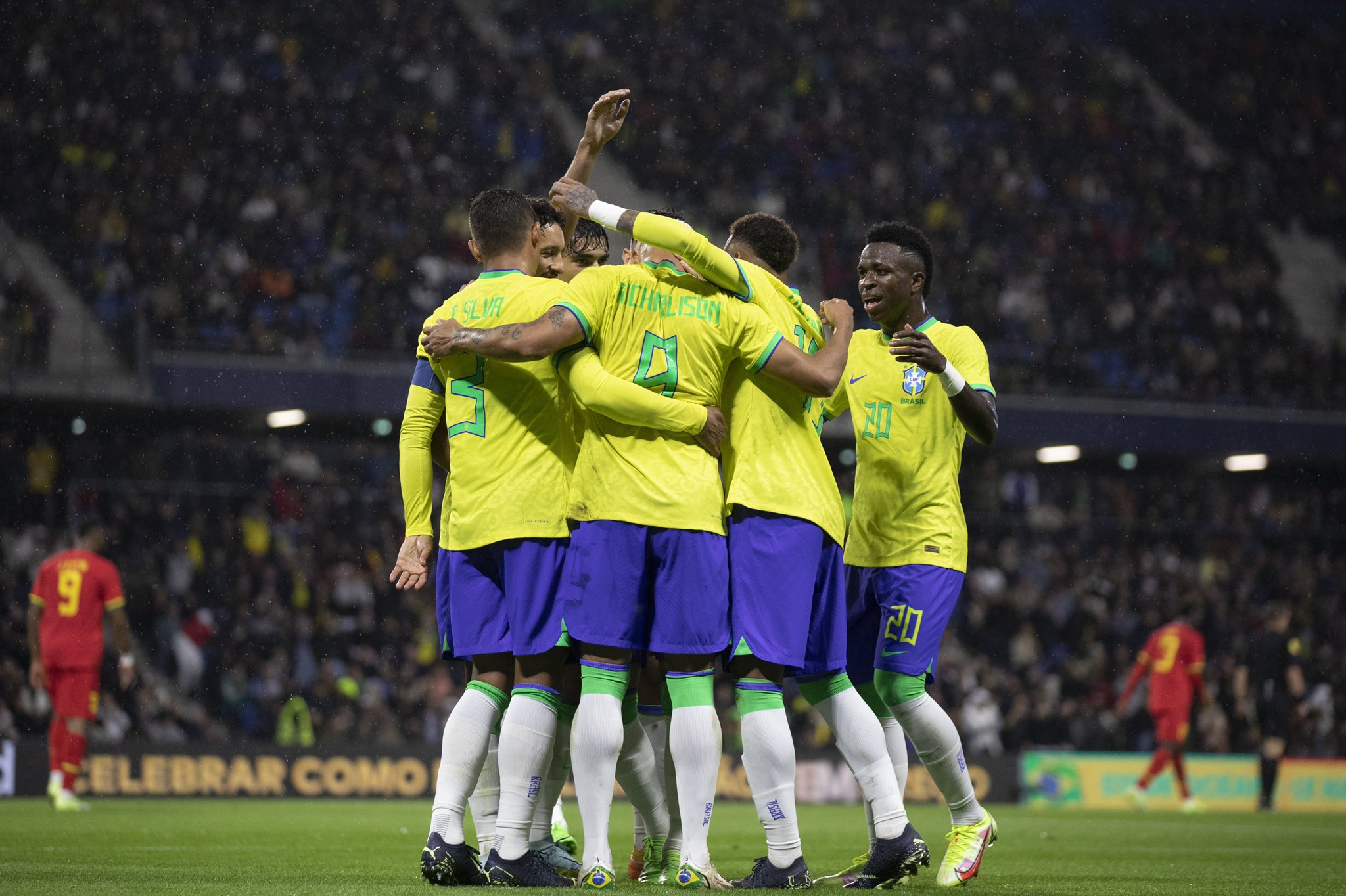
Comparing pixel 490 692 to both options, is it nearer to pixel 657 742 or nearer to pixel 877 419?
pixel 657 742

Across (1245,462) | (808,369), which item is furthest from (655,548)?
(1245,462)

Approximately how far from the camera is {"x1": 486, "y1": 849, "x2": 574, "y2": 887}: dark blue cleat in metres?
5.43

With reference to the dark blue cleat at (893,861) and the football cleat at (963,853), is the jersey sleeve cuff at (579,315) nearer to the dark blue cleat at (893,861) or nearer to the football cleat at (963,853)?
the dark blue cleat at (893,861)

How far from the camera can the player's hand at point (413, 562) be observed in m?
5.89

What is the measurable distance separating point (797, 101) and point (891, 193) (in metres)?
2.70

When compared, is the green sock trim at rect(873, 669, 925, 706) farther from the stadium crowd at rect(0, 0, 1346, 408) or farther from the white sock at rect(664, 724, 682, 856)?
the stadium crowd at rect(0, 0, 1346, 408)

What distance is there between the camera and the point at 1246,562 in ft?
76.8

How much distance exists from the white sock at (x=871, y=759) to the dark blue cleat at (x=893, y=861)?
1.3 inches

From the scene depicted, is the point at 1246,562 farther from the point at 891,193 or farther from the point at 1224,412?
the point at 891,193

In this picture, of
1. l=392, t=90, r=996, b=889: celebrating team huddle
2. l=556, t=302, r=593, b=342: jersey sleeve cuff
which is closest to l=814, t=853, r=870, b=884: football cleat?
l=392, t=90, r=996, b=889: celebrating team huddle

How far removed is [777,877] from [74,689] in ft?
31.4

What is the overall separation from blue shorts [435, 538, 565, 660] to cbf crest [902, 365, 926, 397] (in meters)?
1.80

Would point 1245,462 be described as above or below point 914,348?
above

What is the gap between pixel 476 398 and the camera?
594 centimetres
